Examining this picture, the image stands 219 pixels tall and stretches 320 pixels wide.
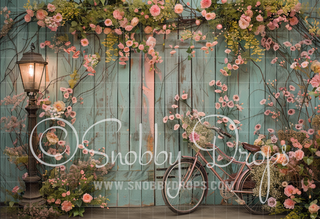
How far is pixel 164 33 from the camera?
2.57 metres

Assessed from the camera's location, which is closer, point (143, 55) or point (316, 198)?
point (316, 198)

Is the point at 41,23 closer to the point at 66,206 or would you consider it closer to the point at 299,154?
the point at 66,206

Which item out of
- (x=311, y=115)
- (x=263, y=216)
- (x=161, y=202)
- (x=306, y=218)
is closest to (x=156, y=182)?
(x=161, y=202)

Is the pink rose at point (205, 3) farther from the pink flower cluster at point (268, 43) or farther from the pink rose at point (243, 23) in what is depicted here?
the pink flower cluster at point (268, 43)

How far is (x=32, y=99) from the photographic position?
7.72 feet

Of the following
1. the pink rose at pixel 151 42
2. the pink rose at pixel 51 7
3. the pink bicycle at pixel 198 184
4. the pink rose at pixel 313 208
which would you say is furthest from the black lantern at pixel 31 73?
the pink rose at pixel 313 208

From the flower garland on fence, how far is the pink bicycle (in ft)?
3.53

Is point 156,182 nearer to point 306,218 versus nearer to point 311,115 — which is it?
point 306,218

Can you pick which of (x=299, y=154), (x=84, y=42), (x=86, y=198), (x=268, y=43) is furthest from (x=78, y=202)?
(x=268, y=43)

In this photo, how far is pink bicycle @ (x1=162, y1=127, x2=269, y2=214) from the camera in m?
2.41

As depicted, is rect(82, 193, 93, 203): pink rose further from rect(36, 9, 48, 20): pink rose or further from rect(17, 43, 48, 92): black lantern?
rect(36, 9, 48, 20): pink rose

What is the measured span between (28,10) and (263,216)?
350 centimetres

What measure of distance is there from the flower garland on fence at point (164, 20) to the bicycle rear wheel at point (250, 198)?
4.06 ft

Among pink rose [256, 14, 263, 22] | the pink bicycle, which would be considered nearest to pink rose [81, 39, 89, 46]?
the pink bicycle
